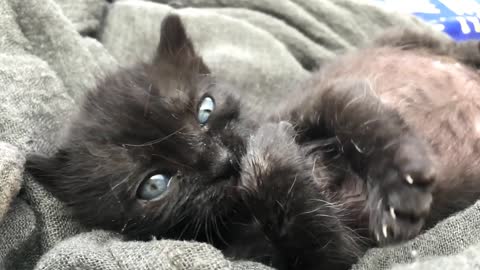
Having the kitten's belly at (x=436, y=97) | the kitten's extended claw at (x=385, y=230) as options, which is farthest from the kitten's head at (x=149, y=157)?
the kitten's belly at (x=436, y=97)

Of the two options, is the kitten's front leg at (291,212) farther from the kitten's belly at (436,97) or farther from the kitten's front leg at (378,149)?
the kitten's belly at (436,97)

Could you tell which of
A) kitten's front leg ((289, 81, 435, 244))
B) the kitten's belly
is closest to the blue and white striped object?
the kitten's belly

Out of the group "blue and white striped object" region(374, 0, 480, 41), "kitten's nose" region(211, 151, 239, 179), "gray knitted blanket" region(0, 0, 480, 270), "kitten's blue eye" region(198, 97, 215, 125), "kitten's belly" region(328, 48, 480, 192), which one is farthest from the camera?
"blue and white striped object" region(374, 0, 480, 41)

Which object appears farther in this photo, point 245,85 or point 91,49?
point 245,85

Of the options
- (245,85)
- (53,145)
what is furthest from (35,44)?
(245,85)

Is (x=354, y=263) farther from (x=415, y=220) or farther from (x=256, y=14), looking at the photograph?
(x=256, y=14)

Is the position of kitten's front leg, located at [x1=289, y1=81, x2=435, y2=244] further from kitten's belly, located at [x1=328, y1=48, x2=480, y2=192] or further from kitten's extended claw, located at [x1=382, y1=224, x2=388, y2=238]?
kitten's belly, located at [x1=328, y1=48, x2=480, y2=192]
